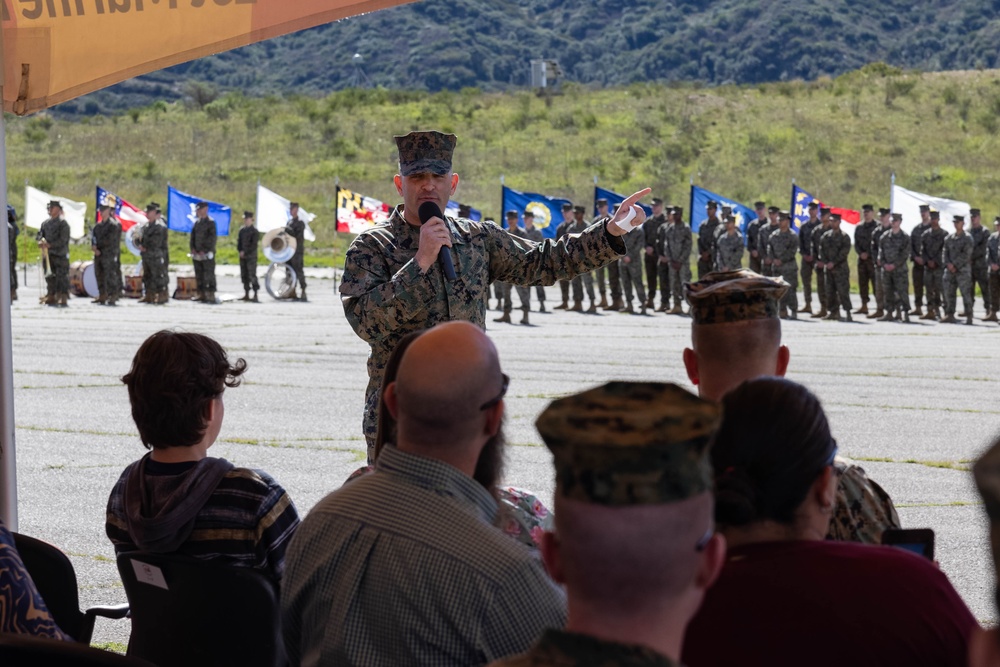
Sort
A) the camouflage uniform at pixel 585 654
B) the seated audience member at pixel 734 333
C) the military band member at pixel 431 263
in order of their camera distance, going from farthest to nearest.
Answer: the military band member at pixel 431 263 < the seated audience member at pixel 734 333 < the camouflage uniform at pixel 585 654

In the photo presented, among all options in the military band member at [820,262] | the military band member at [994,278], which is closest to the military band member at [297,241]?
the military band member at [820,262]

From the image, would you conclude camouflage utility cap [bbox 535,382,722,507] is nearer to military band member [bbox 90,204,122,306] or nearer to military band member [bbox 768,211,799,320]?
military band member [bbox 768,211,799,320]

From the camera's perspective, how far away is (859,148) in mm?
58375

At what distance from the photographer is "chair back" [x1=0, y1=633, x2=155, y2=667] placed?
212 cm

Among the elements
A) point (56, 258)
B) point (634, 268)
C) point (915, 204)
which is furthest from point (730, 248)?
point (56, 258)

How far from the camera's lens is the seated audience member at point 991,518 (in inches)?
47.9

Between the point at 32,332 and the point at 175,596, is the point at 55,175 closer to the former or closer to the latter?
the point at 32,332

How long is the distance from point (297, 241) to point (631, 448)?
94.5 ft

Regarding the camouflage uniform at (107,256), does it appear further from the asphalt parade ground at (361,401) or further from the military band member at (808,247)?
the military band member at (808,247)

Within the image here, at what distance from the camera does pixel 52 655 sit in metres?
2.13

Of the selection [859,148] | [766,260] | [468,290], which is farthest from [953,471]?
[859,148]

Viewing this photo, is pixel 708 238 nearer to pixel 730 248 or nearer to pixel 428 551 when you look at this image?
pixel 730 248

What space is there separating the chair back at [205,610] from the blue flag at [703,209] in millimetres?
25142

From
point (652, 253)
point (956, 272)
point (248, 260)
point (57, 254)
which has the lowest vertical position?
point (956, 272)
